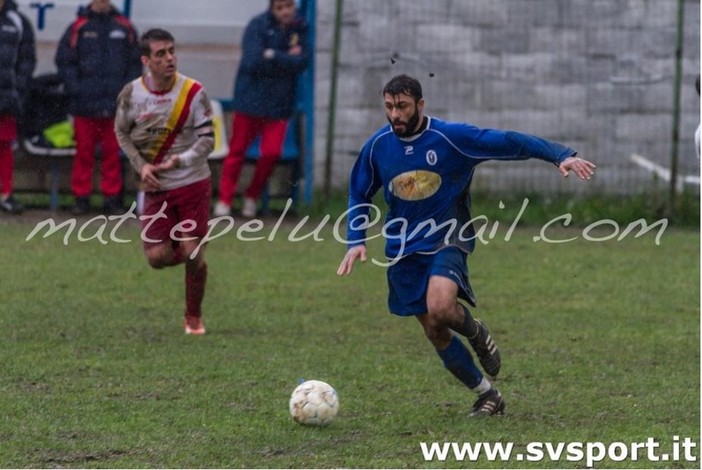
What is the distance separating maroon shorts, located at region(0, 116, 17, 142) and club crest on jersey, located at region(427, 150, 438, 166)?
8330 mm

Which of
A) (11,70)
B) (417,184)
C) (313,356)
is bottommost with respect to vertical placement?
(313,356)

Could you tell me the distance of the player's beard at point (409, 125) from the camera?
7223 mm

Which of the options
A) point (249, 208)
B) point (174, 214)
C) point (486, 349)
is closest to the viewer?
point (486, 349)

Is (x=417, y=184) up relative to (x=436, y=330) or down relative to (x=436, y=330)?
up

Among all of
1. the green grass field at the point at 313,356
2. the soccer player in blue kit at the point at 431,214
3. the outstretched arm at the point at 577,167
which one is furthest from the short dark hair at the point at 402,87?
the green grass field at the point at 313,356

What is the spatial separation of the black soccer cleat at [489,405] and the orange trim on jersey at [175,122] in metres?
3.21

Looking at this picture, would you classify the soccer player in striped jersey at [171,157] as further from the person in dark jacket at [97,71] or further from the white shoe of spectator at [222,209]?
the white shoe of spectator at [222,209]

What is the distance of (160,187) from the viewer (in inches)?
376

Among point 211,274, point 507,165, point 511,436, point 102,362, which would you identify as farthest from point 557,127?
point 511,436

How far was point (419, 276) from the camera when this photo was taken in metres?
7.38

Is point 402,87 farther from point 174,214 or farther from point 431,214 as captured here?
point 174,214

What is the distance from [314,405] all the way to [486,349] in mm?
1082

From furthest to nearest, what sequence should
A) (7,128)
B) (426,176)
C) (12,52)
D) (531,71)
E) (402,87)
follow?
(531,71) < (7,128) < (12,52) < (426,176) < (402,87)

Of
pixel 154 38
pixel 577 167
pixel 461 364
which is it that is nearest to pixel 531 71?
pixel 154 38
